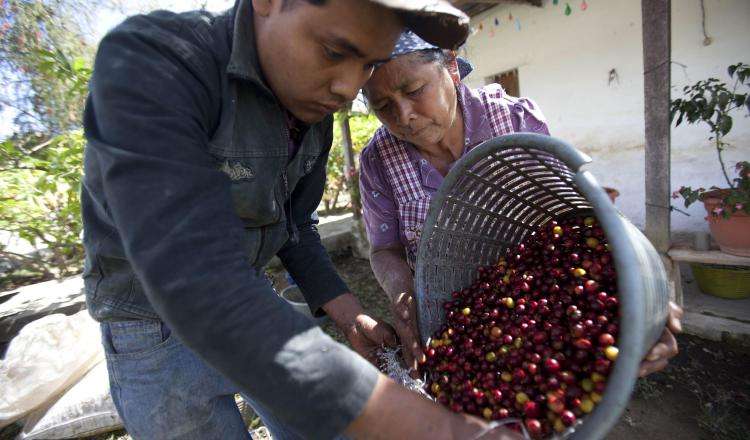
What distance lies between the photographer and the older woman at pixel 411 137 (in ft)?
5.44

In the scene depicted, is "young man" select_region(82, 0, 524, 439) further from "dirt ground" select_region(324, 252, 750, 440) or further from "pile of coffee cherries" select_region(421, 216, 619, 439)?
"dirt ground" select_region(324, 252, 750, 440)

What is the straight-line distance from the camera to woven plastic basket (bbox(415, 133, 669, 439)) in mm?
852

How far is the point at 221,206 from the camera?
834 mm

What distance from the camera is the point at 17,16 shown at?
5215 mm

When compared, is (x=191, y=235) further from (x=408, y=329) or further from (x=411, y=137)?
(x=411, y=137)

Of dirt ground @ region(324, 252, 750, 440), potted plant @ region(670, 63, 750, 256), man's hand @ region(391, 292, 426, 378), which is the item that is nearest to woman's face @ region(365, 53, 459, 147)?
man's hand @ region(391, 292, 426, 378)

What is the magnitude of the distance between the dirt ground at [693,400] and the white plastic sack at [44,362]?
48cm

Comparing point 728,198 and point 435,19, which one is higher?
point 435,19

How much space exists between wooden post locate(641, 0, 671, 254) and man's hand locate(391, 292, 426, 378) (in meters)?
2.66

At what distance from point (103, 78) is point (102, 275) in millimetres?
659

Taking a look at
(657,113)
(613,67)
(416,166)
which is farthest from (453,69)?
(613,67)

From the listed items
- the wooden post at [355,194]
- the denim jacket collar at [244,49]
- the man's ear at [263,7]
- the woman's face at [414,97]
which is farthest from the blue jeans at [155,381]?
the wooden post at [355,194]

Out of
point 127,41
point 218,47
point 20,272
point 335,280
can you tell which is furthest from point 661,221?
point 20,272

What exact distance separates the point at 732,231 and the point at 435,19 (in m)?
3.29
